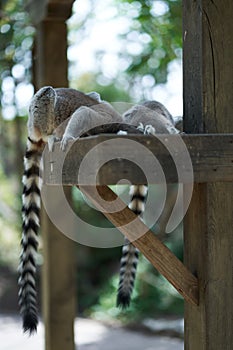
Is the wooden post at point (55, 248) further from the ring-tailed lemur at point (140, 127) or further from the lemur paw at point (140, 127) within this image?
the lemur paw at point (140, 127)

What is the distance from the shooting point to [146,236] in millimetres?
2504

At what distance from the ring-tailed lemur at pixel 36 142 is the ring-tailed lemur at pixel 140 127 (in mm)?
154

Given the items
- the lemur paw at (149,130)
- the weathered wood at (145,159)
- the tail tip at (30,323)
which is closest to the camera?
the weathered wood at (145,159)

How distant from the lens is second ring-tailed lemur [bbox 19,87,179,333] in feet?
9.46

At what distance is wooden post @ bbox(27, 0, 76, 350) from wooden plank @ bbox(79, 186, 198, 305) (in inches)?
80.2

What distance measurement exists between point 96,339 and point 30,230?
14.6ft

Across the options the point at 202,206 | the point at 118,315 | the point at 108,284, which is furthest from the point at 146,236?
the point at 108,284

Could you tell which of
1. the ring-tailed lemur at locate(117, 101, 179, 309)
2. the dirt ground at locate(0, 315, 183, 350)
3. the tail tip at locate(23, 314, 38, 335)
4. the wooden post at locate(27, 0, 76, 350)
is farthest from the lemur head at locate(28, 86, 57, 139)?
the dirt ground at locate(0, 315, 183, 350)

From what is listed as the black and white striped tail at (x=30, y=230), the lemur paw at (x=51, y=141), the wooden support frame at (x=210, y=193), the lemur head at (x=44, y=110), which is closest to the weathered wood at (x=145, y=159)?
the wooden support frame at (x=210, y=193)

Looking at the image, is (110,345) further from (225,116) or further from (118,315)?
(225,116)

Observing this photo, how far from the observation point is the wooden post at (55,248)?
4.39 meters

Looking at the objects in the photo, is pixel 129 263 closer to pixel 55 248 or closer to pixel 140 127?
pixel 140 127

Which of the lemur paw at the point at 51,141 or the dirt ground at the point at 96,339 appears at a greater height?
the lemur paw at the point at 51,141

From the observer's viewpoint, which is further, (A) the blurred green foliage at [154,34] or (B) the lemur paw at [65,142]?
(A) the blurred green foliage at [154,34]
